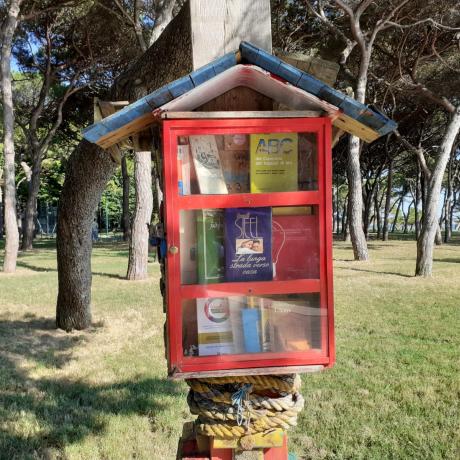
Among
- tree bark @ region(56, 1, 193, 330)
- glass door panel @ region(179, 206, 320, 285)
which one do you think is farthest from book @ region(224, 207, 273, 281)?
tree bark @ region(56, 1, 193, 330)

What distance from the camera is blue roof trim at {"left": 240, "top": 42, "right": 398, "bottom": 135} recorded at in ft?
6.23

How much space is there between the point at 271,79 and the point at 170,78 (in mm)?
2288

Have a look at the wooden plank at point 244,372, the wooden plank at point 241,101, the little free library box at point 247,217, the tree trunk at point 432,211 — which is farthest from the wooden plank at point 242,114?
the tree trunk at point 432,211

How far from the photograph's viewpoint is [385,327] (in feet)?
21.8

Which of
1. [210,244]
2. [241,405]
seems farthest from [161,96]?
[241,405]

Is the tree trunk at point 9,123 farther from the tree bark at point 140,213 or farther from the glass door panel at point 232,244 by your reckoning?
the glass door panel at point 232,244

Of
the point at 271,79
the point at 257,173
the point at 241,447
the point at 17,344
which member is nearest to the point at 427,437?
the point at 241,447

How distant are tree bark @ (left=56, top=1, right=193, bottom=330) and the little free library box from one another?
5.16ft

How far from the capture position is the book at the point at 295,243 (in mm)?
1957

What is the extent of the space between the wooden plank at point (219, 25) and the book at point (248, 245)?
738 millimetres

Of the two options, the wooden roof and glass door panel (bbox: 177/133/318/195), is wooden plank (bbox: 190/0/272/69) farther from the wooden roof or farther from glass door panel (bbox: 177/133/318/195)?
glass door panel (bbox: 177/133/318/195)

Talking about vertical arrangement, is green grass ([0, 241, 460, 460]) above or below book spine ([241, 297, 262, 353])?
below

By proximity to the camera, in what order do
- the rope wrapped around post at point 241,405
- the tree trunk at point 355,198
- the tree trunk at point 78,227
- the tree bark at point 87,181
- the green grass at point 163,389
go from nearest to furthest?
the rope wrapped around post at point 241,405
the green grass at point 163,389
the tree bark at point 87,181
the tree trunk at point 78,227
the tree trunk at point 355,198

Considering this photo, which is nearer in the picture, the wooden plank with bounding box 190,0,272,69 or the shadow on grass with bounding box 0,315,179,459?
the wooden plank with bounding box 190,0,272,69
